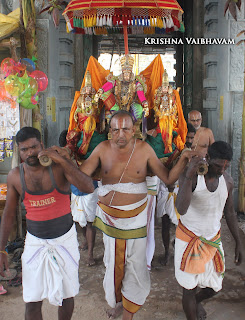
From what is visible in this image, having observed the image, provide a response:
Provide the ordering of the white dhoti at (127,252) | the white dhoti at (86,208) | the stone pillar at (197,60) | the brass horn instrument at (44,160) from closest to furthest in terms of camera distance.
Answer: the brass horn instrument at (44,160)
the white dhoti at (127,252)
the white dhoti at (86,208)
the stone pillar at (197,60)

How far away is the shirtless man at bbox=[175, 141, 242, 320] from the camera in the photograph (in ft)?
8.60

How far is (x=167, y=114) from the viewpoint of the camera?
416 cm

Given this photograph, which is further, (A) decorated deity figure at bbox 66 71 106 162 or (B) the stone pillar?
(B) the stone pillar

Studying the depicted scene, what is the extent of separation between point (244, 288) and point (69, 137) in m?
2.64

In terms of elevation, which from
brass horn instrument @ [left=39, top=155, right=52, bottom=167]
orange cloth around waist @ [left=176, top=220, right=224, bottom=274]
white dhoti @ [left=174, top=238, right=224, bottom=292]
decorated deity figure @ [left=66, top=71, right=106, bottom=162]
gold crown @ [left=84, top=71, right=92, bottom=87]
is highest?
gold crown @ [left=84, top=71, right=92, bottom=87]

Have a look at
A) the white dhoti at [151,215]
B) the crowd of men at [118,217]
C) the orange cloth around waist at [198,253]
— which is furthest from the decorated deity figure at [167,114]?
the orange cloth around waist at [198,253]

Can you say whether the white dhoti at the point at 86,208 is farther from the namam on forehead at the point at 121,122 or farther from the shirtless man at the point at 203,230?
the shirtless man at the point at 203,230

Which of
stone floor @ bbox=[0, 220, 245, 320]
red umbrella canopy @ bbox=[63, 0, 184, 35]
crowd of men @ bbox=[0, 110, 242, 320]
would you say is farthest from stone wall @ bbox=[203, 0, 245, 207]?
crowd of men @ bbox=[0, 110, 242, 320]

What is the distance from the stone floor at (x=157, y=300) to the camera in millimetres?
3289

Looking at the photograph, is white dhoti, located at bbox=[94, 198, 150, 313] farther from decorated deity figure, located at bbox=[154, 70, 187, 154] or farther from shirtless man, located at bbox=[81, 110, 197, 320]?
decorated deity figure, located at bbox=[154, 70, 187, 154]

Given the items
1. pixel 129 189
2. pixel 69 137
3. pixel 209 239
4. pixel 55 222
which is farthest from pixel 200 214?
pixel 69 137

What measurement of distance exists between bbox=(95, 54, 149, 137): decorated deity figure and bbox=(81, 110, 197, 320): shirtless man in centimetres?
117

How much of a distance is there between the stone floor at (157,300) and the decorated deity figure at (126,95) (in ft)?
5.72

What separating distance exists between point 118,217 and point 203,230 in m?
0.71
